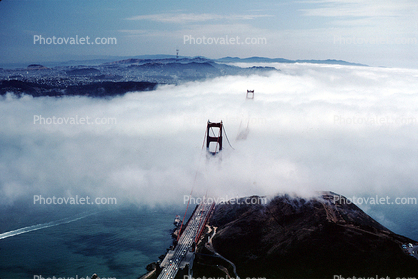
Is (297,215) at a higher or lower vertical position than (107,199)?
higher

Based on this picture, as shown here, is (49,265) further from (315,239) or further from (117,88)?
(117,88)

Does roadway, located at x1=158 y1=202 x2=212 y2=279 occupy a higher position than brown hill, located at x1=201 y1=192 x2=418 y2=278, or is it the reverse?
brown hill, located at x1=201 y1=192 x2=418 y2=278

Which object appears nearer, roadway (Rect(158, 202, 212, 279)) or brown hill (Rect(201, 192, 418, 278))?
brown hill (Rect(201, 192, 418, 278))

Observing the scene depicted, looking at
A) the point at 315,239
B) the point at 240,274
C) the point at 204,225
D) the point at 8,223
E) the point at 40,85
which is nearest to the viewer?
the point at 240,274

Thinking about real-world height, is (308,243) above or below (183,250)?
above

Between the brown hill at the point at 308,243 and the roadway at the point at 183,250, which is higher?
the brown hill at the point at 308,243

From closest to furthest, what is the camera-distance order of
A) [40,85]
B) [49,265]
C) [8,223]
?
1. [49,265]
2. [8,223]
3. [40,85]

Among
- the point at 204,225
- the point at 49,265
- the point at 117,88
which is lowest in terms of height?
the point at 49,265

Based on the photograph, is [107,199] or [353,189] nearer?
[107,199]

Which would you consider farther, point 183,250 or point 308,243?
point 183,250

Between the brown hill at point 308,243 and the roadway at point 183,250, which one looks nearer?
the brown hill at point 308,243

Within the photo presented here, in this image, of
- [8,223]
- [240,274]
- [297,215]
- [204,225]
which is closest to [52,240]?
[8,223]
